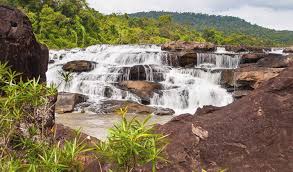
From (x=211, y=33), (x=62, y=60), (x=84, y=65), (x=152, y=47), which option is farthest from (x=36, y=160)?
(x=211, y=33)

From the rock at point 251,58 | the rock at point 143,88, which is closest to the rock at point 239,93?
the rock at point 143,88

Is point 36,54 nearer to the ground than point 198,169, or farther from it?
farther from it

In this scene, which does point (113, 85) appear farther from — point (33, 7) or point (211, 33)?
point (211, 33)

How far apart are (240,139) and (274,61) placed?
21108 millimetres

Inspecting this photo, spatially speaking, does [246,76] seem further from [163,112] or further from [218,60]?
[163,112]

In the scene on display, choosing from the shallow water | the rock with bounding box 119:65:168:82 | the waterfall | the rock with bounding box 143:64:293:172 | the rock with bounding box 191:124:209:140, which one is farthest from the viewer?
the waterfall

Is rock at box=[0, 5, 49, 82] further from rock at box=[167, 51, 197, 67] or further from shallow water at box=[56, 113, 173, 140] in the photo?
rock at box=[167, 51, 197, 67]

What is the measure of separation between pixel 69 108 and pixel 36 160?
1563 centimetres

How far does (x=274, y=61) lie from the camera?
976 inches

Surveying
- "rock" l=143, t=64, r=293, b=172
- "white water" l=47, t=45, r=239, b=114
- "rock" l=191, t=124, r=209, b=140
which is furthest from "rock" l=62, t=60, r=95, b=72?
"rock" l=191, t=124, r=209, b=140

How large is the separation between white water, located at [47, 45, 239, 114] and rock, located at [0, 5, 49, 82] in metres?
10.5

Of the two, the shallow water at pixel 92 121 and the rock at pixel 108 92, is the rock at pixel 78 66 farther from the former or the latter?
the shallow water at pixel 92 121

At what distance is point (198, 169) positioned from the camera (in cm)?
447

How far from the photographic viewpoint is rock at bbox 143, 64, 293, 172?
4.46 metres
